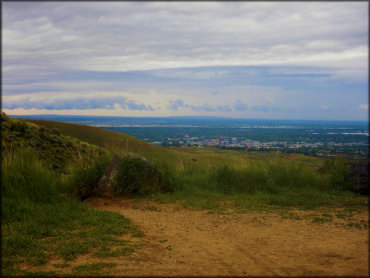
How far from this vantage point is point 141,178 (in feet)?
33.6

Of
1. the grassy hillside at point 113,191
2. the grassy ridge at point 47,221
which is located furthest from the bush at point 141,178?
the grassy ridge at point 47,221

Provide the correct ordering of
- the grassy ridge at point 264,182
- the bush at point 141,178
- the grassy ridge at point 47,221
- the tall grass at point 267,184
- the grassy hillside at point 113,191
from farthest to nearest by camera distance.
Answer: the bush at point 141,178, the grassy ridge at point 264,182, the tall grass at point 267,184, the grassy hillside at point 113,191, the grassy ridge at point 47,221

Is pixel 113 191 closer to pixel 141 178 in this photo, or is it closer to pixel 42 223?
pixel 141 178

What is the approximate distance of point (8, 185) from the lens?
25.5 feet

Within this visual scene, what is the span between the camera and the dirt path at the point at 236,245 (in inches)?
167

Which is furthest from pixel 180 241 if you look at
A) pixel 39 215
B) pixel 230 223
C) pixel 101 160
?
pixel 101 160

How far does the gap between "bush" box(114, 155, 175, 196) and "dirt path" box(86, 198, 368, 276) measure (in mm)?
1371

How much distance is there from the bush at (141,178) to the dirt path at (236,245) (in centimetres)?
137

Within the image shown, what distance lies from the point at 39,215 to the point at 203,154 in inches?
673

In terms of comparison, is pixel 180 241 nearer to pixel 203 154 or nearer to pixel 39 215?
pixel 39 215

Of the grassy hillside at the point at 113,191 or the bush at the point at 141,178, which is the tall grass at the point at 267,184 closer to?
the grassy hillside at the point at 113,191

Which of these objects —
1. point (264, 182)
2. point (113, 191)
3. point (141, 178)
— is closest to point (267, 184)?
point (264, 182)

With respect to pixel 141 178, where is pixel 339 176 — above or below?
above

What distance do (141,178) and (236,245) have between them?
16.9 ft
